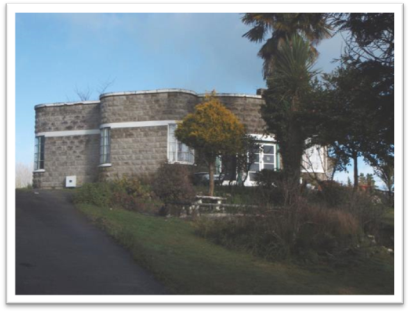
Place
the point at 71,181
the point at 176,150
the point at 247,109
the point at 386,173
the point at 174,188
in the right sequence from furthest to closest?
the point at 71,181, the point at 247,109, the point at 176,150, the point at 386,173, the point at 174,188

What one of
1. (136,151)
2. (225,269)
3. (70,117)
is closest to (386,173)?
(136,151)

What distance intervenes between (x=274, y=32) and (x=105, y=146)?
26.9ft


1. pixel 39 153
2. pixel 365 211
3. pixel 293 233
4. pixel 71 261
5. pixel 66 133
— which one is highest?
pixel 66 133

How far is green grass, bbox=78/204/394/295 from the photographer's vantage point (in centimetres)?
886

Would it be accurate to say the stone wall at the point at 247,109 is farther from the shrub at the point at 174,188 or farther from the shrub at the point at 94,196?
the shrub at the point at 94,196

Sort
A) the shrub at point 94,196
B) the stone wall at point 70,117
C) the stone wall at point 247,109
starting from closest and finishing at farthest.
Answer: the shrub at point 94,196, the stone wall at point 247,109, the stone wall at point 70,117

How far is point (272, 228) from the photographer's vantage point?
11742mm

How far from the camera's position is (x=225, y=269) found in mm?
9961

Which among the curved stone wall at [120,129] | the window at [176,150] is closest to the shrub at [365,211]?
the curved stone wall at [120,129]

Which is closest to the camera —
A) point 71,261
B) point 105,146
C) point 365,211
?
point 71,261

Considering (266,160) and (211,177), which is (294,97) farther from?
(266,160)

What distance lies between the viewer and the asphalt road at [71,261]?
826cm

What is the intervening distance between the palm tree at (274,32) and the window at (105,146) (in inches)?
269
